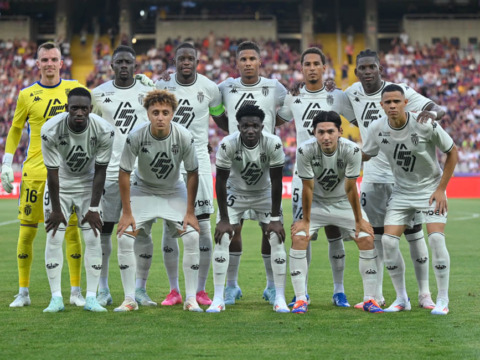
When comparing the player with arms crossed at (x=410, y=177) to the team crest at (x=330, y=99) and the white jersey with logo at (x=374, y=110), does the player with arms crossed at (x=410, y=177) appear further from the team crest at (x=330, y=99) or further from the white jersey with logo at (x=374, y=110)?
the team crest at (x=330, y=99)

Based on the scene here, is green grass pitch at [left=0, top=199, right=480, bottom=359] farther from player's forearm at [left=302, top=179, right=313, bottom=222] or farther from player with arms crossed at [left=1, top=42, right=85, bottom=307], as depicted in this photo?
player's forearm at [left=302, top=179, right=313, bottom=222]

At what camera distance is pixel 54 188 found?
25.6ft

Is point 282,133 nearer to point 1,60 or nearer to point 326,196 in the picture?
point 1,60

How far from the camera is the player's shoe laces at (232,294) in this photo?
8.63 metres

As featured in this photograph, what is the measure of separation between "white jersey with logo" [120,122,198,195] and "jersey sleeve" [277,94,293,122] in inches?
58.3

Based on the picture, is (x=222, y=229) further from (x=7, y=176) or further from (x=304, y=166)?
(x=7, y=176)

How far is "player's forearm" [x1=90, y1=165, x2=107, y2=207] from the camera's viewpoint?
7895mm

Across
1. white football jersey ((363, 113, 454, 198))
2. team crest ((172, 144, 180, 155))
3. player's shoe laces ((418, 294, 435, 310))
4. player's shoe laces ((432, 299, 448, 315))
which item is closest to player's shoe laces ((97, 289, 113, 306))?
team crest ((172, 144, 180, 155))

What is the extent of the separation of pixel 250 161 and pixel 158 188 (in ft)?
3.15

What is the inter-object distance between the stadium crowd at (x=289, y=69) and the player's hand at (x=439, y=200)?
2602 centimetres

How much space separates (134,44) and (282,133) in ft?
38.1

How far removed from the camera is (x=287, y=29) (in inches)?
1658

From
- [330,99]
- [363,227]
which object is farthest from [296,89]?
[363,227]

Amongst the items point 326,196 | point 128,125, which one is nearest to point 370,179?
point 326,196
